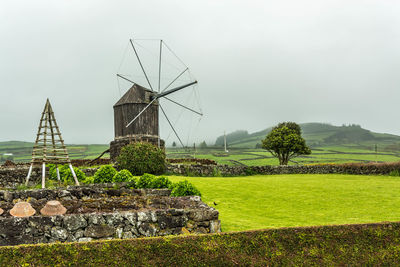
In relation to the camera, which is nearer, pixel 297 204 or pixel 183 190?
pixel 183 190

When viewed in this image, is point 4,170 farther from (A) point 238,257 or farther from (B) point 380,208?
(B) point 380,208

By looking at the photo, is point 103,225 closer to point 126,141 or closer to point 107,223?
point 107,223

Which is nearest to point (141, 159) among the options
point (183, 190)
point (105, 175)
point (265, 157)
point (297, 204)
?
point (105, 175)

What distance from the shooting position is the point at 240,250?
6.81 m

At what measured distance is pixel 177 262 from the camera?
652cm

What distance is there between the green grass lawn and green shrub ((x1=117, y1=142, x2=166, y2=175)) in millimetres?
7664

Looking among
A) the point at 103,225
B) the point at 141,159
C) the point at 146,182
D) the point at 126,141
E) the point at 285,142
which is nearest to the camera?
the point at 103,225

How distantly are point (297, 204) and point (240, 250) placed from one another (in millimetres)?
7262

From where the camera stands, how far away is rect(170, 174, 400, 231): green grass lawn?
412 inches

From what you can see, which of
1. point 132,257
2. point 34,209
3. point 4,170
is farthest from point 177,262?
point 4,170

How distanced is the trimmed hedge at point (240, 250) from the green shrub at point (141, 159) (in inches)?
700

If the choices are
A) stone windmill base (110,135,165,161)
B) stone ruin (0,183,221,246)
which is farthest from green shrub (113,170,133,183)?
stone windmill base (110,135,165,161)

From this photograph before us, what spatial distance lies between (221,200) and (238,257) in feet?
24.0

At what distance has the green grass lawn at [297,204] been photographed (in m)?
10.5
